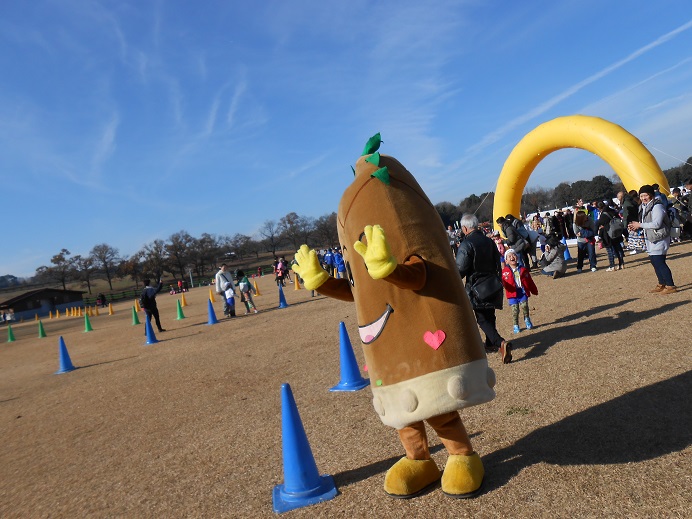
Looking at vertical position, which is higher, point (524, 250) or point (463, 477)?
point (524, 250)

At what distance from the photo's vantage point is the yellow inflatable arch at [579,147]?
13.5 meters

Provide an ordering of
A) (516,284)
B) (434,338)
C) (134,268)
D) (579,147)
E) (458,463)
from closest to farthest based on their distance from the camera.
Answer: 1. (434,338)
2. (458,463)
3. (516,284)
4. (579,147)
5. (134,268)

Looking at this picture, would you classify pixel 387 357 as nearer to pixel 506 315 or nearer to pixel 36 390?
pixel 506 315

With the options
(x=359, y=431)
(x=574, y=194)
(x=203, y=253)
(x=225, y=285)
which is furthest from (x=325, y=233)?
(x=359, y=431)

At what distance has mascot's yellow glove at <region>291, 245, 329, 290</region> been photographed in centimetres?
342

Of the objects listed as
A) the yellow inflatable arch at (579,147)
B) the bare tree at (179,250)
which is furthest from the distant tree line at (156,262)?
the yellow inflatable arch at (579,147)

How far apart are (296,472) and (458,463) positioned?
1214 mm

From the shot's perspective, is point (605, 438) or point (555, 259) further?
point (555, 259)

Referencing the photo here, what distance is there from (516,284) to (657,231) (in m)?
2.65

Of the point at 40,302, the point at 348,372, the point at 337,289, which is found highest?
the point at 40,302

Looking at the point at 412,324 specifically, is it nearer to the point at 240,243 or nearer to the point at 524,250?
the point at 524,250

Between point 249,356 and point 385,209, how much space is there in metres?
6.58

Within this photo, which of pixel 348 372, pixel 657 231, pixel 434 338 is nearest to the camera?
pixel 434 338

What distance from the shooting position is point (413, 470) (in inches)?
135
